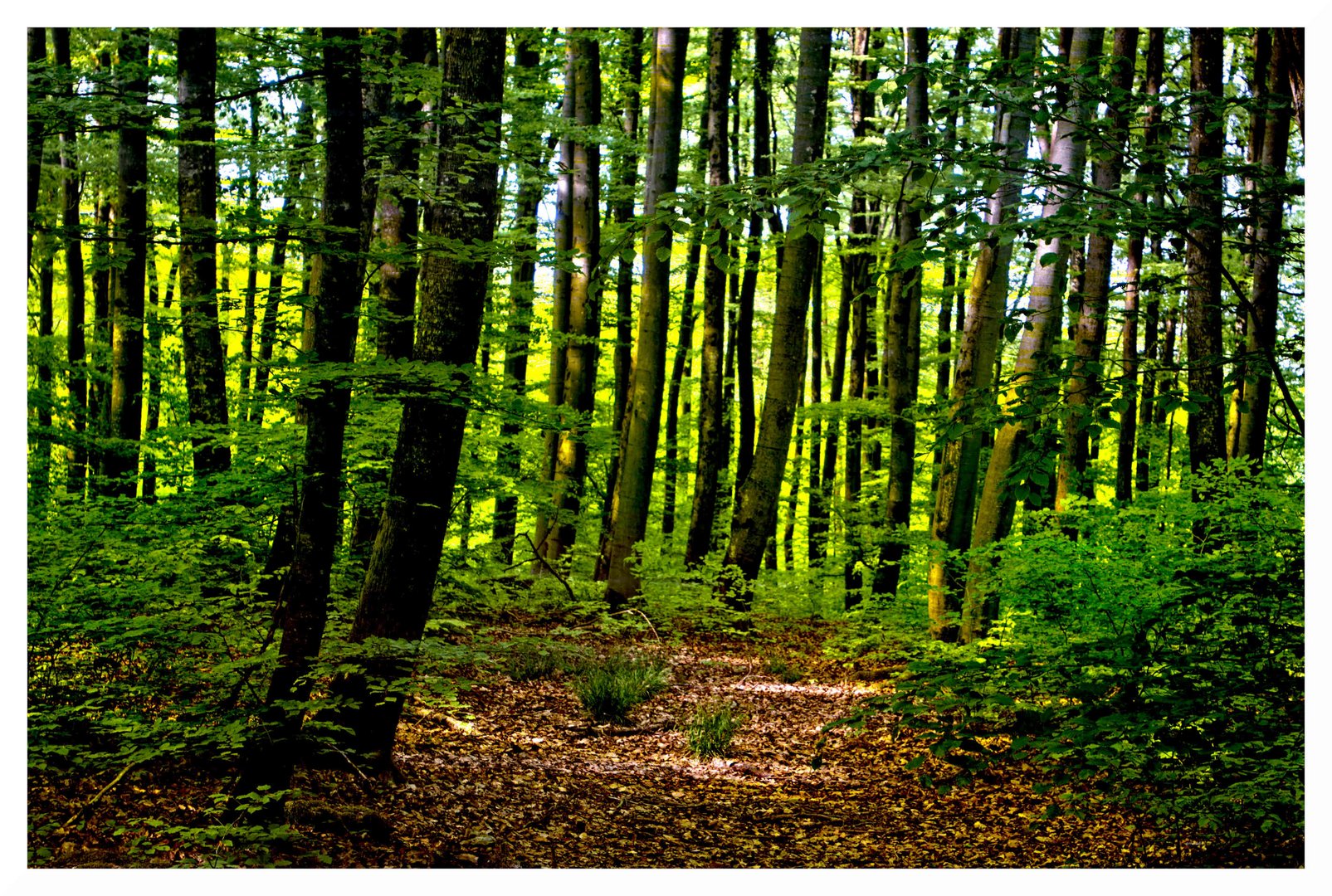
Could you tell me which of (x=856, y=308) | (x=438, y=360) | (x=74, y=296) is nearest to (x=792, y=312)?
(x=438, y=360)

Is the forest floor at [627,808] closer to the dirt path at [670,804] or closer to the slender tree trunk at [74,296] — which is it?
the dirt path at [670,804]

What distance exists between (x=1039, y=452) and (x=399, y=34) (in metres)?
4.93

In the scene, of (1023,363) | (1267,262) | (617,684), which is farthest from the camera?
(1267,262)

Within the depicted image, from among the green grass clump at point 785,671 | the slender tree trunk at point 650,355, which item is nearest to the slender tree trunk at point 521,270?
the slender tree trunk at point 650,355

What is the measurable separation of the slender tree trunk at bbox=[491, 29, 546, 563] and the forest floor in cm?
215

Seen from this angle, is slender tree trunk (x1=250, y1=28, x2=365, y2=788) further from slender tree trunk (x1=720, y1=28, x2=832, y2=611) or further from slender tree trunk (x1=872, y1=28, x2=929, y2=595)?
slender tree trunk (x1=872, y1=28, x2=929, y2=595)

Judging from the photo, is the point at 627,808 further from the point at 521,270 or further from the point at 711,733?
the point at 521,270

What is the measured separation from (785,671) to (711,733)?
2.49 metres

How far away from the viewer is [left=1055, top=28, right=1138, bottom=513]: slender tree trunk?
3.22m

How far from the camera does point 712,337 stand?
12312 mm

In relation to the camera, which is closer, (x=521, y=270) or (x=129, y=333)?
(x=129, y=333)

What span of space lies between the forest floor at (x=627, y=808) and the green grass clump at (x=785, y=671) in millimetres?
1377

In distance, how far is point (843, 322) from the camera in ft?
50.7
